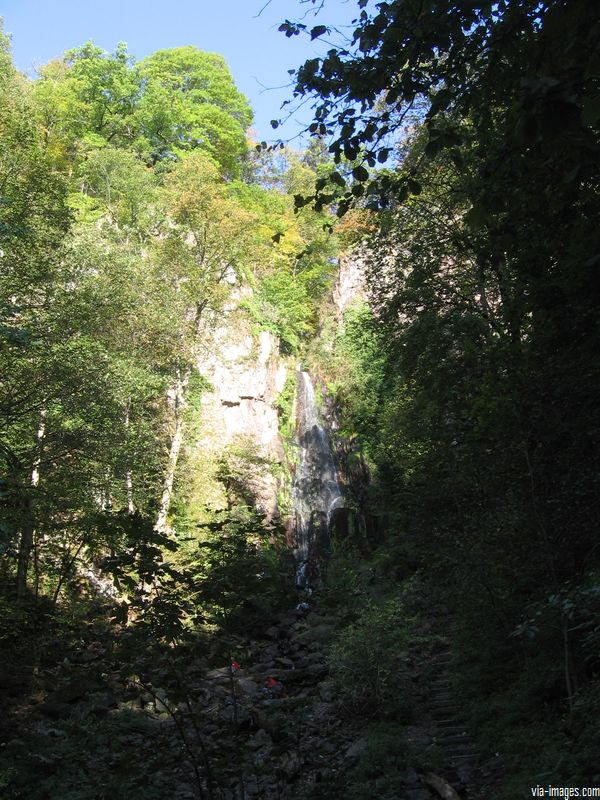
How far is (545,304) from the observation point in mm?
4562

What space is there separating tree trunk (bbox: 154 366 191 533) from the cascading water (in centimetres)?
600

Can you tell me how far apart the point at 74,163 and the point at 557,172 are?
27.7 m

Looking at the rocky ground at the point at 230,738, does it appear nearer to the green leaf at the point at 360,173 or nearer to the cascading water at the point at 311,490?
the green leaf at the point at 360,173

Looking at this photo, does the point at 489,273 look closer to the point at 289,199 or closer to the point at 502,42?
the point at 502,42

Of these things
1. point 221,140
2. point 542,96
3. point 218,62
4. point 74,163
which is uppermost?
point 218,62

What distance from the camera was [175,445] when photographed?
14781mm

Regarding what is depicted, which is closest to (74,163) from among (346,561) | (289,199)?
(289,199)

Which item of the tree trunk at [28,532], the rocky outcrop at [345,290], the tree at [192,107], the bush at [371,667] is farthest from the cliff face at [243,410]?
the tree at [192,107]

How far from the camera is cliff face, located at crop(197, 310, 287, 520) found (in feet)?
56.1

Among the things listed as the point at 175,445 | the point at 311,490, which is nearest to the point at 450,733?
the point at 175,445

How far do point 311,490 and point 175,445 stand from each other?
7658mm

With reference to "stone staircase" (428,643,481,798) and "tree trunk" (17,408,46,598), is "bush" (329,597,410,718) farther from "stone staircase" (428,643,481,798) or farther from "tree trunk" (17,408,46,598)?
"tree trunk" (17,408,46,598)

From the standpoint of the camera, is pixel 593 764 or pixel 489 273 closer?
pixel 593 764

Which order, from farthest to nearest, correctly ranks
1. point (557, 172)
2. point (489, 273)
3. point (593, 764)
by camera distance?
point (489, 273) → point (593, 764) → point (557, 172)
